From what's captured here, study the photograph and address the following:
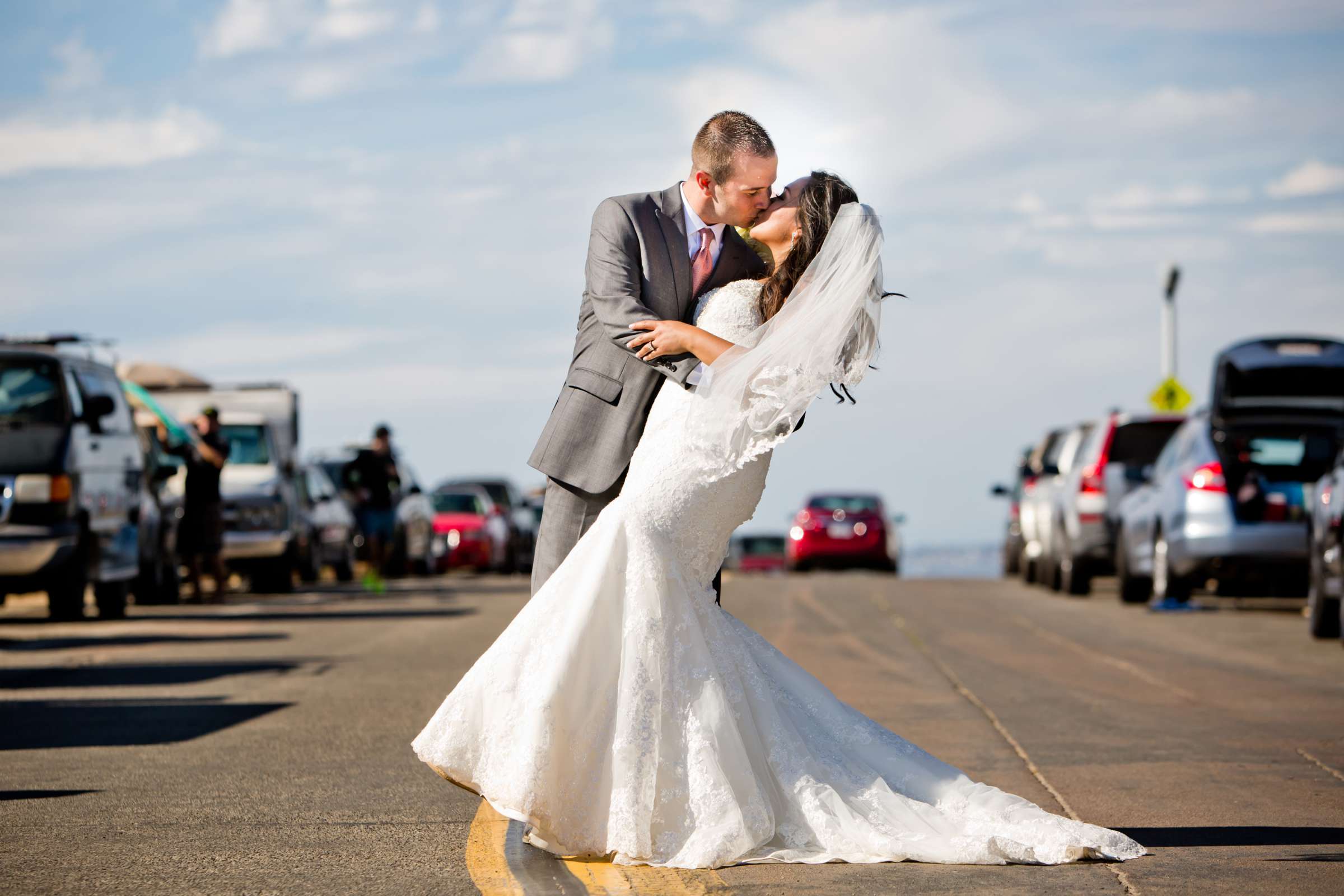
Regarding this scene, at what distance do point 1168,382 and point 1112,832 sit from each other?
92.1ft

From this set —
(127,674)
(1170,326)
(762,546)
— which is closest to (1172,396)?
(1170,326)

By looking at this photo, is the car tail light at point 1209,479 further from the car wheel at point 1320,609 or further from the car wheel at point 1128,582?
the car wheel at point 1128,582

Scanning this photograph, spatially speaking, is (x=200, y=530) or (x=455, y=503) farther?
(x=455, y=503)

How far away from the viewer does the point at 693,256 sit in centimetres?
584

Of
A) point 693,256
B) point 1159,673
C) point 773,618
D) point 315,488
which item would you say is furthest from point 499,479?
point 693,256

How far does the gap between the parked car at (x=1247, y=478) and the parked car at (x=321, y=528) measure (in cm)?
1156

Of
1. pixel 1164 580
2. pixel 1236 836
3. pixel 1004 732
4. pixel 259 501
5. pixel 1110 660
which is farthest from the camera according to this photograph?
pixel 259 501

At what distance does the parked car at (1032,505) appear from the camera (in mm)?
26281

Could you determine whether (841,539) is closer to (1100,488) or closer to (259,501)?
(1100,488)

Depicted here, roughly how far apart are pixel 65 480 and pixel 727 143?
11222mm

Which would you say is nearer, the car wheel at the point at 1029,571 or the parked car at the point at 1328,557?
the parked car at the point at 1328,557

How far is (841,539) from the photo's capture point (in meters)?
34.3

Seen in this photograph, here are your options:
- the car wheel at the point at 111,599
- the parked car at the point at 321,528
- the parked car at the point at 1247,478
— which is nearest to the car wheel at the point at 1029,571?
the parked car at the point at 1247,478

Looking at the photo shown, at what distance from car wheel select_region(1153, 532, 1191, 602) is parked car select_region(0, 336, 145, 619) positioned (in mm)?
9706
